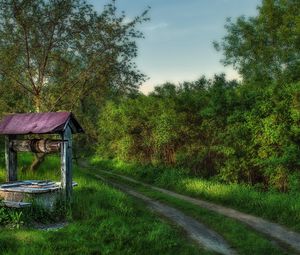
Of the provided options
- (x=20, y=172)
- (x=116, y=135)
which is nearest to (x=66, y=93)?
(x=20, y=172)

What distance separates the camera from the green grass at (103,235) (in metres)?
9.83

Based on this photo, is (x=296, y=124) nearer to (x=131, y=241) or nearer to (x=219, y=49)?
(x=131, y=241)

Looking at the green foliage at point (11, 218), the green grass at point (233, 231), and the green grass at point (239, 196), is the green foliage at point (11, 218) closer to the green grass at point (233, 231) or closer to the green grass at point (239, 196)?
the green grass at point (233, 231)

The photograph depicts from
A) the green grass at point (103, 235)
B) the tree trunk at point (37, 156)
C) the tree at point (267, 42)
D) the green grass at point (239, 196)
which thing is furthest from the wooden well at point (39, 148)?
the tree at point (267, 42)

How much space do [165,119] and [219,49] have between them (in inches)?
689

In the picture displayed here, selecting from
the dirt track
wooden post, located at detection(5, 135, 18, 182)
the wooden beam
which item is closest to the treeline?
the dirt track

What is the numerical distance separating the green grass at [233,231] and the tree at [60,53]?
6.66 m

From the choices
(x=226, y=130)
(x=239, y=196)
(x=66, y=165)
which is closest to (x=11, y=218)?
(x=66, y=165)

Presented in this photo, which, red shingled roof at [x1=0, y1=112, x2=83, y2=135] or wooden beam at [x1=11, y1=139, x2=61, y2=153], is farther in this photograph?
wooden beam at [x1=11, y1=139, x2=61, y2=153]

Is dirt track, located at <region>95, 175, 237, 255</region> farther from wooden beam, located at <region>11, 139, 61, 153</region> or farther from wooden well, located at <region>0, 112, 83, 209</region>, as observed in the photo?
wooden beam, located at <region>11, 139, 61, 153</region>

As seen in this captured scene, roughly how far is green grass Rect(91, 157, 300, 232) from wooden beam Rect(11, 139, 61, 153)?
584 cm

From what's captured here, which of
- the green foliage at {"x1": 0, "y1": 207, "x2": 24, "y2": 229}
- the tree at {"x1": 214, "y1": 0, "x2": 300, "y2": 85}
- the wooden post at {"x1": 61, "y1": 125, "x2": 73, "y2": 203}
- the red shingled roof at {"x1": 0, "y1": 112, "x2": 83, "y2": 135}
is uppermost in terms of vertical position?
the tree at {"x1": 214, "y1": 0, "x2": 300, "y2": 85}

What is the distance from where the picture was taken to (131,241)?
10523 mm

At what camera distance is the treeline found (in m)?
16.0
